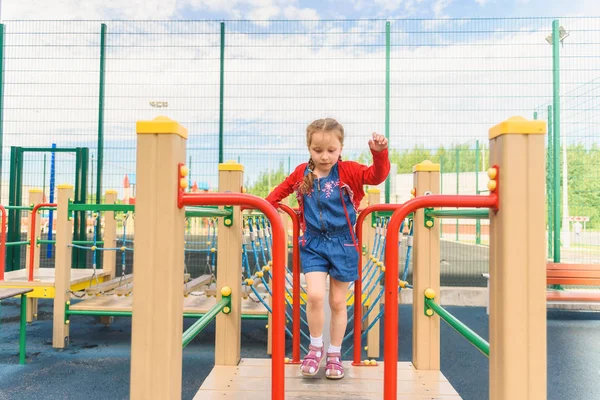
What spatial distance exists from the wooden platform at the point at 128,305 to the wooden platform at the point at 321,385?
1.42m

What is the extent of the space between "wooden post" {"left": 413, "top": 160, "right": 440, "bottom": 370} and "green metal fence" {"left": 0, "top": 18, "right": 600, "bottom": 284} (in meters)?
2.94

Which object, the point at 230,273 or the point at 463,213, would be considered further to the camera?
the point at 230,273

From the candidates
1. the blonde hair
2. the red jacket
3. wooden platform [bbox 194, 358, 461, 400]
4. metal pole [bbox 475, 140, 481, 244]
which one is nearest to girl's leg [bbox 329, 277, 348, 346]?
wooden platform [bbox 194, 358, 461, 400]

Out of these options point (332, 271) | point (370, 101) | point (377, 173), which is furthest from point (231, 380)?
point (370, 101)

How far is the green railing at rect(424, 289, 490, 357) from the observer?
1206 mm

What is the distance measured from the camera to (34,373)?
2.79 meters

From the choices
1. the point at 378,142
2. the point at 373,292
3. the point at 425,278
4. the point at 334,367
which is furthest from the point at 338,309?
the point at 373,292

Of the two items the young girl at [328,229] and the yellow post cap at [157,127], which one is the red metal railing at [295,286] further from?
the yellow post cap at [157,127]

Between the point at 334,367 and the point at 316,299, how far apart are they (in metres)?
0.27

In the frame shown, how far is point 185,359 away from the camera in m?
3.15

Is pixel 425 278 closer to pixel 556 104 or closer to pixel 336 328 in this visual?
pixel 336 328

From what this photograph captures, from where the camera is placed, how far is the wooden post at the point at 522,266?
102 cm

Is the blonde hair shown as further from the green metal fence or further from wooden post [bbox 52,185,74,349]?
the green metal fence

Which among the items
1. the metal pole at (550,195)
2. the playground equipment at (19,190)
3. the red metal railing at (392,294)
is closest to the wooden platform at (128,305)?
the playground equipment at (19,190)
